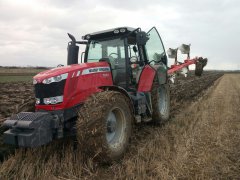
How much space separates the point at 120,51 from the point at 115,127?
1.87 metres

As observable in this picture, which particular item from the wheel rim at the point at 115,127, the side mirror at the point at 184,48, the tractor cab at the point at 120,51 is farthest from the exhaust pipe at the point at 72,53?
the side mirror at the point at 184,48

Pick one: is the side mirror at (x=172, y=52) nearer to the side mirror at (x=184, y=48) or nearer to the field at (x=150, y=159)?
the side mirror at (x=184, y=48)

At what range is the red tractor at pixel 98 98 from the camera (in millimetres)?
4355

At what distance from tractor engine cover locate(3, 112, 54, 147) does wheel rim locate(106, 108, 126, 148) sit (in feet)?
3.18

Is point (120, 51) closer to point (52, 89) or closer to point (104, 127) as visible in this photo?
point (52, 89)

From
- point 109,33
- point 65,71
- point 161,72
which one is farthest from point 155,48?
point 65,71

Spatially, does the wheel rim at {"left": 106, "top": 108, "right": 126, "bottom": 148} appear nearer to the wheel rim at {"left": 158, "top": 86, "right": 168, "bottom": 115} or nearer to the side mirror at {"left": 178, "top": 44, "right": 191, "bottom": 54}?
the wheel rim at {"left": 158, "top": 86, "right": 168, "bottom": 115}

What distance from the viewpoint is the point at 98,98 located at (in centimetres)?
461

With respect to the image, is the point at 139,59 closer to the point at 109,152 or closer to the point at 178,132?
the point at 178,132

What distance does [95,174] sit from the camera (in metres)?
4.35

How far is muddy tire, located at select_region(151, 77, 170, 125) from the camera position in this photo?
693 cm

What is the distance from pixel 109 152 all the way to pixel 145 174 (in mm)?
661

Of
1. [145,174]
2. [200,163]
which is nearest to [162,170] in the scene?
[145,174]

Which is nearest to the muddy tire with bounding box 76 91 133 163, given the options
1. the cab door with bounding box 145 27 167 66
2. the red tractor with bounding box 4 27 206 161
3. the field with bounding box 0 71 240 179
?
the red tractor with bounding box 4 27 206 161
